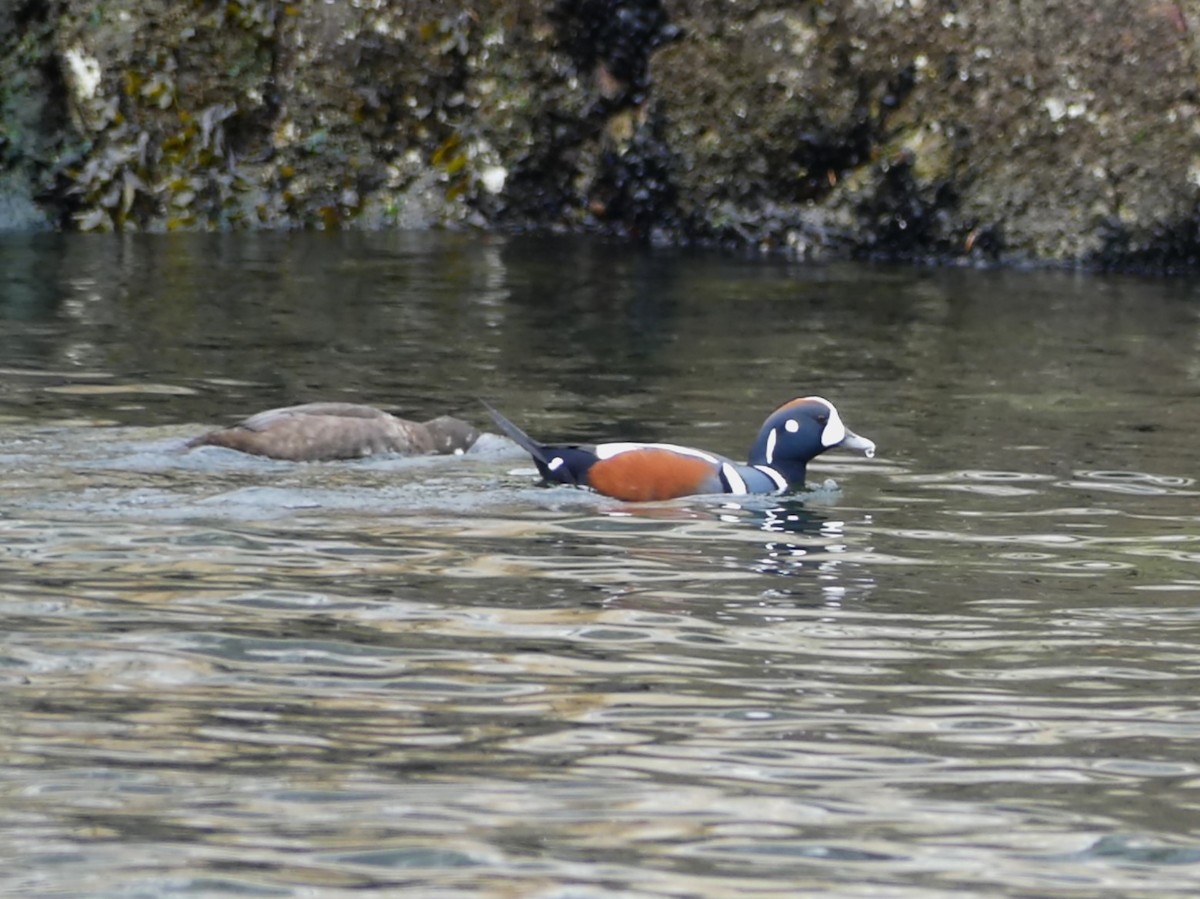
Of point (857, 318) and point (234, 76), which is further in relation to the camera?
point (234, 76)

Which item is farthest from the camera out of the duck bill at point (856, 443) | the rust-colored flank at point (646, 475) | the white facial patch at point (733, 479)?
the duck bill at point (856, 443)

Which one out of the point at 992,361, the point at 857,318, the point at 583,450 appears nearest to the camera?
the point at 583,450

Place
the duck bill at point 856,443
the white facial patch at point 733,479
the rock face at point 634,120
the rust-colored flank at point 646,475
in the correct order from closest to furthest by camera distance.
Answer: the rust-colored flank at point 646,475, the white facial patch at point 733,479, the duck bill at point 856,443, the rock face at point 634,120

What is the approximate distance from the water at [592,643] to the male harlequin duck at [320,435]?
0.13m

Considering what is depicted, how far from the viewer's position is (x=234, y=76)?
89.5ft

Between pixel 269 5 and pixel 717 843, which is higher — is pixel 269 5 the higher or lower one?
the higher one

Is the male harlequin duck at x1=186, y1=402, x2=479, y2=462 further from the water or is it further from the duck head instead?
the duck head

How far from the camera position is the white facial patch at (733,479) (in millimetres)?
10117

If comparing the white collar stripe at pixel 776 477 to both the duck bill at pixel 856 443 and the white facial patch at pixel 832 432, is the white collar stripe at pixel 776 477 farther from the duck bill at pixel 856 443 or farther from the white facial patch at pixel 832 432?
the duck bill at pixel 856 443

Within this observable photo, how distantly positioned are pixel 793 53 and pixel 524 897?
74.8ft

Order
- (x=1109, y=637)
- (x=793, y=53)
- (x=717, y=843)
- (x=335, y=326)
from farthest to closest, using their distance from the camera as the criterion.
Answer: (x=793, y=53)
(x=335, y=326)
(x=1109, y=637)
(x=717, y=843)

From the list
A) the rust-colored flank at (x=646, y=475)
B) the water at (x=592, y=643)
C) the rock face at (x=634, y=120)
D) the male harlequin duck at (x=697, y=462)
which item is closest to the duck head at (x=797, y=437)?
the male harlequin duck at (x=697, y=462)

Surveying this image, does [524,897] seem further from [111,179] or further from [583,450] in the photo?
[111,179]

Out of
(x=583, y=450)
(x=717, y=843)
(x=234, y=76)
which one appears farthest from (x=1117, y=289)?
(x=717, y=843)
